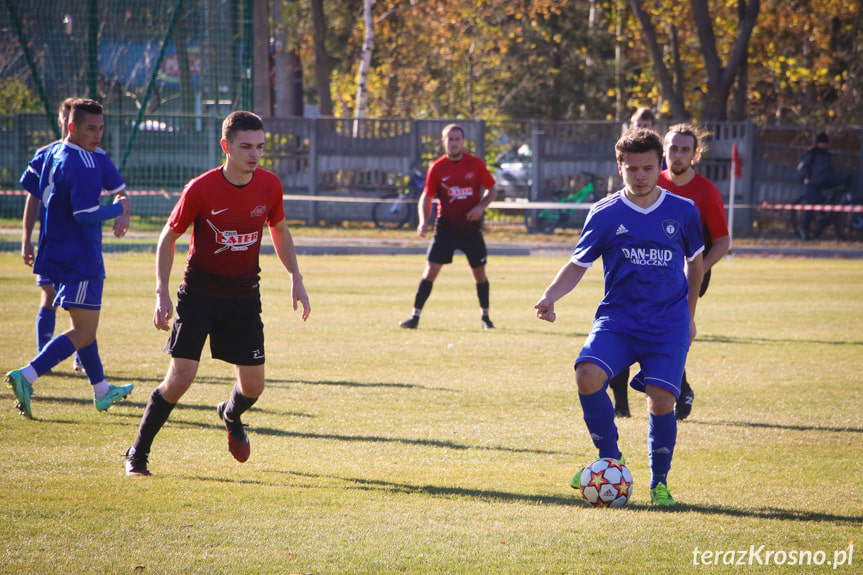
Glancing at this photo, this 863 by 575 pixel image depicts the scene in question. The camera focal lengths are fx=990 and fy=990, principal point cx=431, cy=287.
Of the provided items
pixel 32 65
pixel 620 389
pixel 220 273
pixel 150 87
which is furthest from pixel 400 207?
pixel 220 273

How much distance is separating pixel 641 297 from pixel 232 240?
2.29m

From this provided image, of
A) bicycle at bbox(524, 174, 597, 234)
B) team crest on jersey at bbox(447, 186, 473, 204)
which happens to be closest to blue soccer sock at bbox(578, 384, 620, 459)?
team crest on jersey at bbox(447, 186, 473, 204)

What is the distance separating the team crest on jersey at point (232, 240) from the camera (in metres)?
5.57

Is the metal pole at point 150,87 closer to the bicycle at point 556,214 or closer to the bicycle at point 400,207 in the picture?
the bicycle at point 400,207

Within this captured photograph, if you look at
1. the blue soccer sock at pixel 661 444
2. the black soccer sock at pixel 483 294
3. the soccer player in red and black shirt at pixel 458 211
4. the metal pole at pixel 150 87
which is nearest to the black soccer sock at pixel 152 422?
the blue soccer sock at pixel 661 444

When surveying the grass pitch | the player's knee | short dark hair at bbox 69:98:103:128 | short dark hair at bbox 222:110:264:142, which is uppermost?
short dark hair at bbox 69:98:103:128

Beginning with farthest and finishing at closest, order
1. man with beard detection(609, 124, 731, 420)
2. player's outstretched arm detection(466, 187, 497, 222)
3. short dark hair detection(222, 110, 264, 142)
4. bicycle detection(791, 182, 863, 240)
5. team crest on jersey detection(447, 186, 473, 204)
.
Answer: bicycle detection(791, 182, 863, 240)
team crest on jersey detection(447, 186, 473, 204)
player's outstretched arm detection(466, 187, 497, 222)
man with beard detection(609, 124, 731, 420)
short dark hair detection(222, 110, 264, 142)

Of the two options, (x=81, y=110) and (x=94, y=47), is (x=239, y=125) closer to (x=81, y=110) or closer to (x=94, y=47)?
(x=81, y=110)

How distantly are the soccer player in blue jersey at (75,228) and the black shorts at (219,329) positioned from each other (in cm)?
182

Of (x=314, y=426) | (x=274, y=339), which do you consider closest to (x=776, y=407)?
(x=314, y=426)

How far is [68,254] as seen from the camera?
23.5 feet

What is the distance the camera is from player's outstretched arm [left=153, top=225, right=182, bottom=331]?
5.30 meters

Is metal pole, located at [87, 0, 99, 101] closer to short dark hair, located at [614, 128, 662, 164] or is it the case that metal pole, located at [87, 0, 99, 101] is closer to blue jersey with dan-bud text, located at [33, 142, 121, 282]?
blue jersey with dan-bud text, located at [33, 142, 121, 282]

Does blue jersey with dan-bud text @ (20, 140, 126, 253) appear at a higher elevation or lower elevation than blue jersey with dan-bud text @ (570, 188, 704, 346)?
higher
